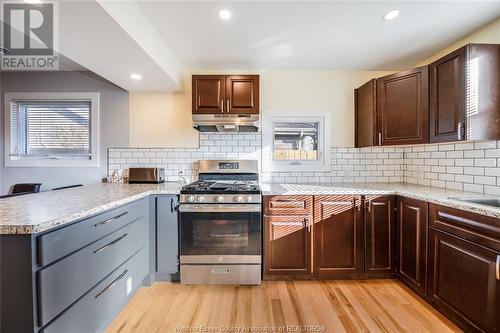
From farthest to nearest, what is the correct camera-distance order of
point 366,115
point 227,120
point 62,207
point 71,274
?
point 366,115, point 227,120, point 62,207, point 71,274

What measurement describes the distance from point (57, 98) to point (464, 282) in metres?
4.27

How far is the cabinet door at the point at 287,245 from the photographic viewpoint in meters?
2.20

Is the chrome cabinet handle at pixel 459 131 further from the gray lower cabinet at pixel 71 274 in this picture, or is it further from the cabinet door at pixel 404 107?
the gray lower cabinet at pixel 71 274

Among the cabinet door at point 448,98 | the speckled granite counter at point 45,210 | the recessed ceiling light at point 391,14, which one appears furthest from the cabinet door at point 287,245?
the recessed ceiling light at point 391,14

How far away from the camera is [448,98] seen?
1.91 m

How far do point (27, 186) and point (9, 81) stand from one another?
4.25 ft

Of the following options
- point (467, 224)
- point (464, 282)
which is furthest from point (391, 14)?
point (464, 282)

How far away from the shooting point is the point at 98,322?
1.44 meters

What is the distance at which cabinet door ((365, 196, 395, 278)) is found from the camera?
2213mm

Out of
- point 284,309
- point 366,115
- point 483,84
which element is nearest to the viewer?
point 483,84

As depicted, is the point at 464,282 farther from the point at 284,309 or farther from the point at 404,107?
the point at 404,107

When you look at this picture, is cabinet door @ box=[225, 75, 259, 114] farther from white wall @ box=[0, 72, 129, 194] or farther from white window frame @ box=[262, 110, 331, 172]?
white wall @ box=[0, 72, 129, 194]

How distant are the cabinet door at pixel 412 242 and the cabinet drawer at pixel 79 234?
2.36m

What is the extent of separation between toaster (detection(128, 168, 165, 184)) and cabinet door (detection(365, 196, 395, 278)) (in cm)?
224
